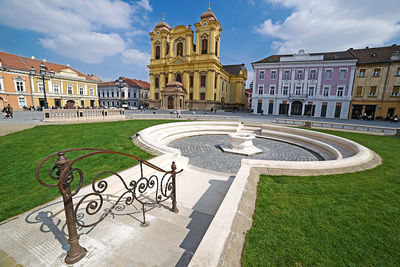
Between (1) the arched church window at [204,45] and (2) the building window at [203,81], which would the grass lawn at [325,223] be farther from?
(1) the arched church window at [204,45]

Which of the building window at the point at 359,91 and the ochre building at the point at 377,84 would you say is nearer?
the ochre building at the point at 377,84

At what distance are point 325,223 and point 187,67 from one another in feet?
145

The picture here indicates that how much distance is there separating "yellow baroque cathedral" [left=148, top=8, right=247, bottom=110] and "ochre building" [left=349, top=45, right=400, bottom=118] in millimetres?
28024

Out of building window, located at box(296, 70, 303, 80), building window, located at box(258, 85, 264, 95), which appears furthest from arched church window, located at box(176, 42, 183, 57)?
building window, located at box(296, 70, 303, 80)

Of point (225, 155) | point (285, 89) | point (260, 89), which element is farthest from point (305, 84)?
point (225, 155)

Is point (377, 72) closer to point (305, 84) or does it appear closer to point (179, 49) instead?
point (305, 84)

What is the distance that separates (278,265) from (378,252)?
151cm

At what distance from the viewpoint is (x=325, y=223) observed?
2980 mm

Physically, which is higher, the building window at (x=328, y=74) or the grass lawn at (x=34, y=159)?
the building window at (x=328, y=74)

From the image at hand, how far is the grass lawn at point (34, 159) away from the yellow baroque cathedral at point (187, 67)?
102 ft

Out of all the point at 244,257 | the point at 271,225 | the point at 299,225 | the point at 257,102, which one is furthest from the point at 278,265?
the point at 257,102

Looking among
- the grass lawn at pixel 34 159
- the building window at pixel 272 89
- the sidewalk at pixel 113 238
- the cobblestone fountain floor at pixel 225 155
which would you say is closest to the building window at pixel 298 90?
the building window at pixel 272 89

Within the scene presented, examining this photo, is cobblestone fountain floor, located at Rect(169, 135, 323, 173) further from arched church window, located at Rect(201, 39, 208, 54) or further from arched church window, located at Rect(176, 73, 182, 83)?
arched church window, located at Rect(201, 39, 208, 54)

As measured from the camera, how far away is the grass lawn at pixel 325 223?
2295mm
